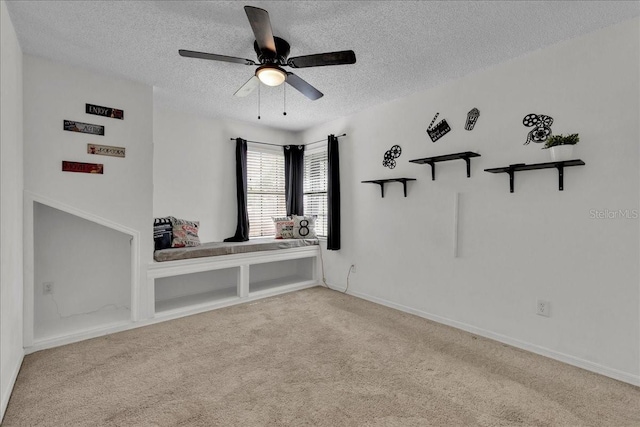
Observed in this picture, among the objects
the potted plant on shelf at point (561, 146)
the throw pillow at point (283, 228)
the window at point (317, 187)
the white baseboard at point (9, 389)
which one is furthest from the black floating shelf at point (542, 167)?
the white baseboard at point (9, 389)

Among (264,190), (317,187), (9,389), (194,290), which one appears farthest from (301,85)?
(194,290)

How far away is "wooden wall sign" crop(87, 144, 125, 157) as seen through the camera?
111 inches

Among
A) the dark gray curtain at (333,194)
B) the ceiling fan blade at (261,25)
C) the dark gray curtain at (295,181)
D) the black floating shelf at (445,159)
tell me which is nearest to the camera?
the ceiling fan blade at (261,25)

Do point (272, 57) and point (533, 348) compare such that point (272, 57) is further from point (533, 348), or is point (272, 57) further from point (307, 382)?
point (533, 348)

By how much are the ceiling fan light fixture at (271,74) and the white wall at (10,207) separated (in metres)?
1.52

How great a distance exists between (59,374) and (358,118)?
3.86 meters

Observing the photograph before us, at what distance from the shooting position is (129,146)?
9.95ft

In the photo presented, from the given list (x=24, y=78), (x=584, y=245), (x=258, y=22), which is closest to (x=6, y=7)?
(x=24, y=78)

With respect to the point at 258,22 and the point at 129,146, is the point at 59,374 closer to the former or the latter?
the point at 129,146

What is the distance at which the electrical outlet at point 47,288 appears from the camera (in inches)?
114

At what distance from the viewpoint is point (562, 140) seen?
225cm

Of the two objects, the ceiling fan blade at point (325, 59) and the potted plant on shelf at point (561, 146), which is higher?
the ceiling fan blade at point (325, 59)

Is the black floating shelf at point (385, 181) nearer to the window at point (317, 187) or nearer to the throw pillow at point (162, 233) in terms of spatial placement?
the window at point (317, 187)

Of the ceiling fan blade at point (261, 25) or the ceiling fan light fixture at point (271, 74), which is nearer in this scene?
the ceiling fan blade at point (261, 25)
